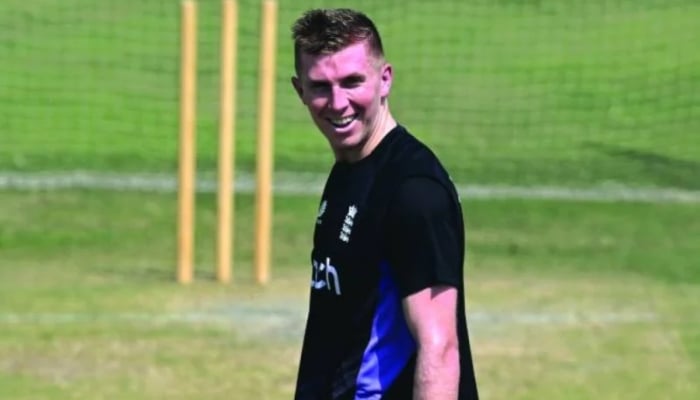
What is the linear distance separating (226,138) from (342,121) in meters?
7.46

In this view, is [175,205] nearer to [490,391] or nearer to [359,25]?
[490,391]

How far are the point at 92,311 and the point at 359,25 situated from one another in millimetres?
6847

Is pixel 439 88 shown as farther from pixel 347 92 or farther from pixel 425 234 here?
pixel 425 234

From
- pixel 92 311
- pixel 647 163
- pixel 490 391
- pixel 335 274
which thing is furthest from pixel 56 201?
pixel 335 274

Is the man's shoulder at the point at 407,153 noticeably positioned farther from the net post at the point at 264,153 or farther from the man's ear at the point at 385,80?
the net post at the point at 264,153

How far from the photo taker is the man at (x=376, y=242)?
153 inches

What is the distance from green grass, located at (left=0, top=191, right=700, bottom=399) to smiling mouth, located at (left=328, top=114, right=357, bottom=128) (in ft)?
15.4

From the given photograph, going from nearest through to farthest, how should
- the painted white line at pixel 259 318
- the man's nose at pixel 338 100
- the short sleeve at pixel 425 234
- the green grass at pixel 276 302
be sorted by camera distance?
the short sleeve at pixel 425 234
the man's nose at pixel 338 100
the green grass at pixel 276 302
the painted white line at pixel 259 318

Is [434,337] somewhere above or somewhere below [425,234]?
below

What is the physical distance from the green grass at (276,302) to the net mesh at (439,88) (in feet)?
8.59

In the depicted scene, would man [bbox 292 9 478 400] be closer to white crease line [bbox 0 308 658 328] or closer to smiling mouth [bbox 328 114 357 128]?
smiling mouth [bbox 328 114 357 128]

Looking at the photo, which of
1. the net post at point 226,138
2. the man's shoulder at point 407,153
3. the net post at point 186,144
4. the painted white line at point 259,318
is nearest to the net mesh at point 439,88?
the net post at point 226,138

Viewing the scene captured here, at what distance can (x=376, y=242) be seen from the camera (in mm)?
3969

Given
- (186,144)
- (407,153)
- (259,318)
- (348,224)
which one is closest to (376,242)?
(348,224)
